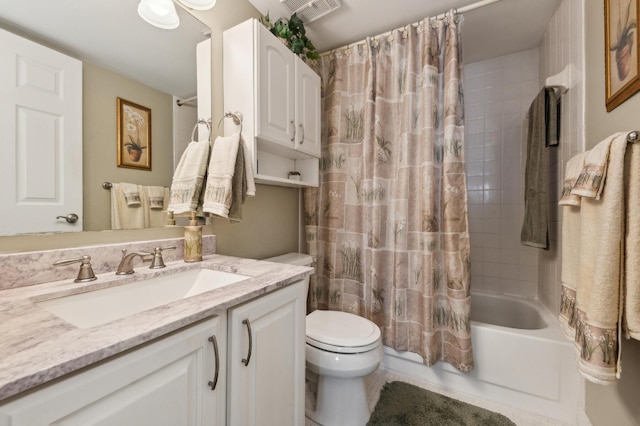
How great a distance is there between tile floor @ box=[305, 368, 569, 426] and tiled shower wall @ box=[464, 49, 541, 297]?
100 cm

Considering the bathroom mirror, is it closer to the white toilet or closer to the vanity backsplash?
the vanity backsplash

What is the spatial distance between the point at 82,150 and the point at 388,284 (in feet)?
5.60

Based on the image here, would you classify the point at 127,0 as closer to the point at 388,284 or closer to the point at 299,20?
the point at 299,20

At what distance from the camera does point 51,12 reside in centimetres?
90

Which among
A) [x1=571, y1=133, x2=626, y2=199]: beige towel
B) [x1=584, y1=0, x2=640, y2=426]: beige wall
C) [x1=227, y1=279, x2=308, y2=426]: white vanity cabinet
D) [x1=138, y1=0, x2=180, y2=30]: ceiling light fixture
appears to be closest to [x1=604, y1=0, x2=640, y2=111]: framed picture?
[x1=584, y1=0, x2=640, y2=426]: beige wall

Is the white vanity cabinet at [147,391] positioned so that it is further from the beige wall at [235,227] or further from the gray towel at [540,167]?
the gray towel at [540,167]

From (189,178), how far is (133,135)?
0.90 feet

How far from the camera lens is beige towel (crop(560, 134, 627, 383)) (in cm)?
81

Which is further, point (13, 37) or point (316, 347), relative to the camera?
point (316, 347)

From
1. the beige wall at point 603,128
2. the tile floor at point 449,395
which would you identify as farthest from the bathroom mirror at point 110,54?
the beige wall at point 603,128

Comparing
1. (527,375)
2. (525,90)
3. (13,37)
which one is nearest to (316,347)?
(527,375)

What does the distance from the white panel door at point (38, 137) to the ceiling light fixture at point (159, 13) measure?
40 centimetres

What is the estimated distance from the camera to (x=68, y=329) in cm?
55

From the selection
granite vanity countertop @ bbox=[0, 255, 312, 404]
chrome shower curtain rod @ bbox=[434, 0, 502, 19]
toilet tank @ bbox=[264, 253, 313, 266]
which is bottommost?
toilet tank @ bbox=[264, 253, 313, 266]
